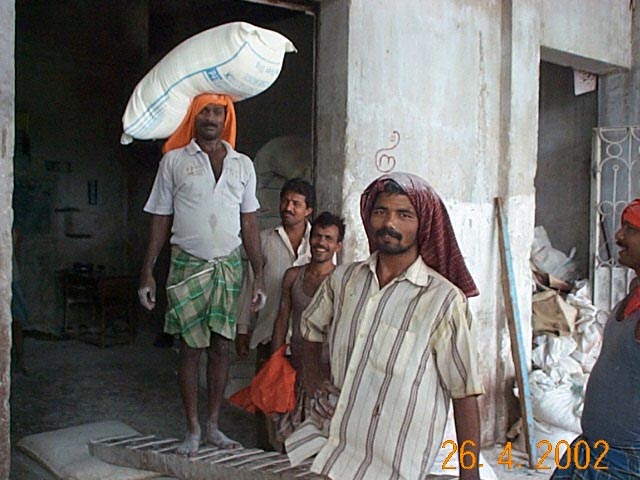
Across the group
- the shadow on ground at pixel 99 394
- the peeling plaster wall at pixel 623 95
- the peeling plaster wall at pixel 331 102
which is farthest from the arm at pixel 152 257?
the peeling plaster wall at pixel 623 95

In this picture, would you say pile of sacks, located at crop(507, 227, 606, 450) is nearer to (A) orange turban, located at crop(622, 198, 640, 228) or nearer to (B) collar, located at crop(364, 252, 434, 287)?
(A) orange turban, located at crop(622, 198, 640, 228)

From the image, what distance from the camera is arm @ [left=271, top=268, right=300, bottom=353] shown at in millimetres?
3688

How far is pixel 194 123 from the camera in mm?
3467

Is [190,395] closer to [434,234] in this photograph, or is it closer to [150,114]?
[150,114]

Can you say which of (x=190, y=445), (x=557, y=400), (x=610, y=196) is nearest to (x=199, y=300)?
(x=190, y=445)

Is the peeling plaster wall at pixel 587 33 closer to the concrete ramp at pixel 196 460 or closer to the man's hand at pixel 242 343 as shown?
the man's hand at pixel 242 343

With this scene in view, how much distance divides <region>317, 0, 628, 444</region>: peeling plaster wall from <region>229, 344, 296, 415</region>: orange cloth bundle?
1214 mm

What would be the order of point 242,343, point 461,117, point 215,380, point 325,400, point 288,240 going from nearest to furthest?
point 325,400
point 215,380
point 288,240
point 242,343
point 461,117

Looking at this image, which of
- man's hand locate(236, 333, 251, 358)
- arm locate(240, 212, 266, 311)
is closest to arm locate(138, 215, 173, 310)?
arm locate(240, 212, 266, 311)

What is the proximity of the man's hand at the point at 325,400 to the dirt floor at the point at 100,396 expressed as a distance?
1908mm

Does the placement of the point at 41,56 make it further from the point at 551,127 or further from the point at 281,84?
the point at 551,127

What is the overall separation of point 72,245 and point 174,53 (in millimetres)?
6351

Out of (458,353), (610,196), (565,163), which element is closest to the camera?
(458,353)

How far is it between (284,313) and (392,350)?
1.58m
